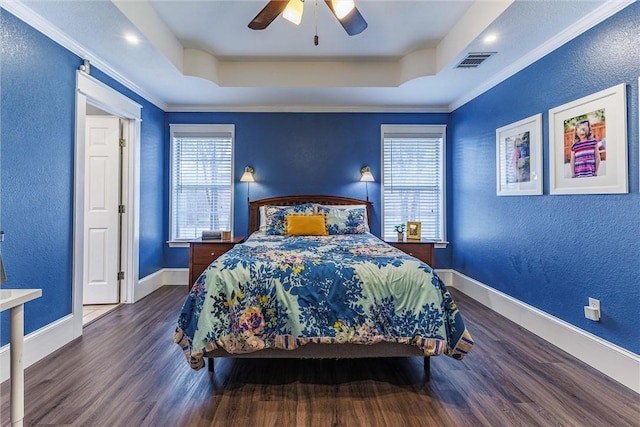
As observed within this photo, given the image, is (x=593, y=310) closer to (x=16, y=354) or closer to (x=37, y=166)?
(x=16, y=354)

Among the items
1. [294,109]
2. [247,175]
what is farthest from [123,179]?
[294,109]

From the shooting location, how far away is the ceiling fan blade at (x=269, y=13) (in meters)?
2.09

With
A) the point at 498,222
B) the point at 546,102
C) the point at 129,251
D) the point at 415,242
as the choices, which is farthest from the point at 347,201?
the point at 129,251

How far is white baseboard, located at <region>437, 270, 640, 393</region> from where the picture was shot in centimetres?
204

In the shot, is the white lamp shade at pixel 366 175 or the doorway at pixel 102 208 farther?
the white lamp shade at pixel 366 175

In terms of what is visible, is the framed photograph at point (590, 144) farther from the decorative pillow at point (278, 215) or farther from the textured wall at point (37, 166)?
the textured wall at point (37, 166)

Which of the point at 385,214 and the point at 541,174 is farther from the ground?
the point at 541,174

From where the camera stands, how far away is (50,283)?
2.54m

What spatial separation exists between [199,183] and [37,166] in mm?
2219

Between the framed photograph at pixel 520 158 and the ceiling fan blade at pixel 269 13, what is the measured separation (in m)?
2.46

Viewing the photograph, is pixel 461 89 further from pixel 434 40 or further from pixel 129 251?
pixel 129 251

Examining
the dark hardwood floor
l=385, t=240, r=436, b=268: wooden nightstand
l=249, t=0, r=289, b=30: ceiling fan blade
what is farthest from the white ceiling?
the dark hardwood floor

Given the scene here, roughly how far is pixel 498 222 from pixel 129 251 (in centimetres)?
440

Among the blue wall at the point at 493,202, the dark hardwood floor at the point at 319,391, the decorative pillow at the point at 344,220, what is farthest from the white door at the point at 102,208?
the decorative pillow at the point at 344,220
